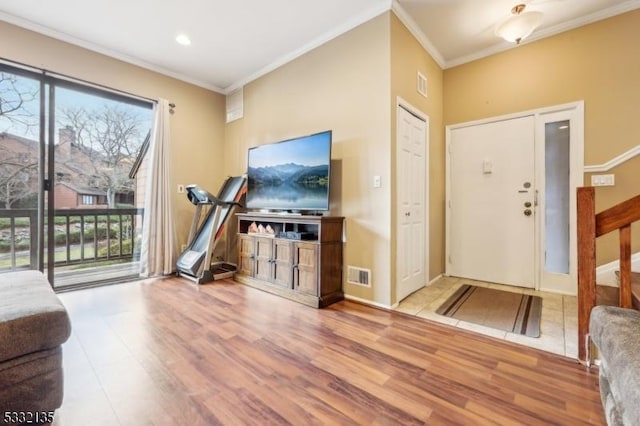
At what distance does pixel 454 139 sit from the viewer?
3.58m

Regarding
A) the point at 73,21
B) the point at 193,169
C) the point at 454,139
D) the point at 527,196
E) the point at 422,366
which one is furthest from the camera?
the point at 193,169

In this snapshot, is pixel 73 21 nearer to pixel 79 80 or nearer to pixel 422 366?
pixel 79 80

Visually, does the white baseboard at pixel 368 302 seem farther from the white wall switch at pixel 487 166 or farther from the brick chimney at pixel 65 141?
the brick chimney at pixel 65 141

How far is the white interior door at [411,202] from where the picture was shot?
271cm

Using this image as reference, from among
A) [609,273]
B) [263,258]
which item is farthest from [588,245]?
[263,258]

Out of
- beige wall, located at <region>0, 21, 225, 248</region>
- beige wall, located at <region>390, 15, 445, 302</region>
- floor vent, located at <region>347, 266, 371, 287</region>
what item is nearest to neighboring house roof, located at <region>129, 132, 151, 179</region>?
beige wall, located at <region>0, 21, 225, 248</region>

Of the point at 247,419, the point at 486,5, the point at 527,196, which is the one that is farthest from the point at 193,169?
the point at 527,196

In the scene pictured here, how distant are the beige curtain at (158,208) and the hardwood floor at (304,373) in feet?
3.87

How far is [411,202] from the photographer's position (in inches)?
115

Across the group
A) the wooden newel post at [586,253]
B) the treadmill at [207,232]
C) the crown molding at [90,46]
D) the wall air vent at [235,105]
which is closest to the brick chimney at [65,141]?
the crown molding at [90,46]

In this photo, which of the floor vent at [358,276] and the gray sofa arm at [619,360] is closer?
the gray sofa arm at [619,360]

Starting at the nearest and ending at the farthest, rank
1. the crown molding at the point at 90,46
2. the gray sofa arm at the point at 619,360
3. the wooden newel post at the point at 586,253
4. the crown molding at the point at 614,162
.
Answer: the gray sofa arm at the point at 619,360
the wooden newel post at the point at 586,253
the crown molding at the point at 614,162
the crown molding at the point at 90,46

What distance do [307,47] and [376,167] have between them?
67.3 inches

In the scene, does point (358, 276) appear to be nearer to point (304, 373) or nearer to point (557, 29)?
point (304, 373)
